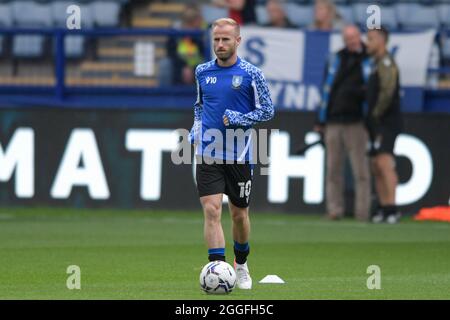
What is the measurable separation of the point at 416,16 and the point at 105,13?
18.0 feet

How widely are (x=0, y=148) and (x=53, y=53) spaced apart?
1.93 meters

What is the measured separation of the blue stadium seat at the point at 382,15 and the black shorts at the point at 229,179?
12.6 metres

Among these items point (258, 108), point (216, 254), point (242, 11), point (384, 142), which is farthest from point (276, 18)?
point (216, 254)

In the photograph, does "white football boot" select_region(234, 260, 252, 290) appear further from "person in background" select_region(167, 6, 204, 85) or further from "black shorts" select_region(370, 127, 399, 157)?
"person in background" select_region(167, 6, 204, 85)

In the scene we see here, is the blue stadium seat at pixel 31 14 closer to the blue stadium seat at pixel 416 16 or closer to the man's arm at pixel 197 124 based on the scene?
the blue stadium seat at pixel 416 16

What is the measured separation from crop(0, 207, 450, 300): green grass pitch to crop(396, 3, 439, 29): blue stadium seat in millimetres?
5176

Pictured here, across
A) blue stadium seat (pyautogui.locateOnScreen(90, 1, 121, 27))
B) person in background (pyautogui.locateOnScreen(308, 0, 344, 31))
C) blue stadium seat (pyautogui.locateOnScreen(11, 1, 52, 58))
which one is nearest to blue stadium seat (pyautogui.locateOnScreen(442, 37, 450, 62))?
person in background (pyautogui.locateOnScreen(308, 0, 344, 31))

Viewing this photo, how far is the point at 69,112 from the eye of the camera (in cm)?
2144

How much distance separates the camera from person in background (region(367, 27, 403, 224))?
→ 65.5ft

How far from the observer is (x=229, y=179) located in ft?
Answer: 39.8

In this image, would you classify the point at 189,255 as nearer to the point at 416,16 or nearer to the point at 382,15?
the point at 382,15

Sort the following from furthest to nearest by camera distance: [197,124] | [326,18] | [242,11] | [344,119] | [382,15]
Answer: [382,15], [242,11], [326,18], [344,119], [197,124]

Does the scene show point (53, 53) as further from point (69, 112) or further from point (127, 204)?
point (127, 204)
